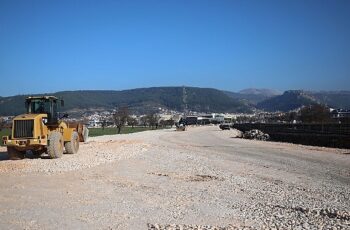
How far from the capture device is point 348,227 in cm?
902

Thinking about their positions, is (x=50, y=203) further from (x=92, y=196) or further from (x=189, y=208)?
(x=189, y=208)

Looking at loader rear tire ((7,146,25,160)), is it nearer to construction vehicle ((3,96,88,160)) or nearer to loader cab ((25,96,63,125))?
construction vehicle ((3,96,88,160))

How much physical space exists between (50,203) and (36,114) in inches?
520

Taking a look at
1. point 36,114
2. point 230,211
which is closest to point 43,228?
point 230,211

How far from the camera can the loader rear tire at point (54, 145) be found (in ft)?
78.6

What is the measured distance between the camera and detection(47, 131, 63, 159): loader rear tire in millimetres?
23953

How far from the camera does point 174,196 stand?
1298 cm

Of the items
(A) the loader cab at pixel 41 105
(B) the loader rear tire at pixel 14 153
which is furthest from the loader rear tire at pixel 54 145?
(B) the loader rear tire at pixel 14 153

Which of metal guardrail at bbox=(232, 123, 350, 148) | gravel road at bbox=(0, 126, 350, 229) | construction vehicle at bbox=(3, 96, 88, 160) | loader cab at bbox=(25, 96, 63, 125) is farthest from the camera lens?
metal guardrail at bbox=(232, 123, 350, 148)

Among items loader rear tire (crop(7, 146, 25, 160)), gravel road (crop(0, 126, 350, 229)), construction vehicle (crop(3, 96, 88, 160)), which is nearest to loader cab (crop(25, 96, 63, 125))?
construction vehicle (crop(3, 96, 88, 160))

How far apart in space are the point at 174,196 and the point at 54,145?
12794 mm

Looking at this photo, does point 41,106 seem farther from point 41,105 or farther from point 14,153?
point 14,153

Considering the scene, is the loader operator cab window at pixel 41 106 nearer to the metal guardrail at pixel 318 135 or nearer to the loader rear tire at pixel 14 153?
the loader rear tire at pixel 14 153

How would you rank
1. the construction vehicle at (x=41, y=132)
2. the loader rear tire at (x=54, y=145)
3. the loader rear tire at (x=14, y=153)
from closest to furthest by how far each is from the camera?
the construction vehicle at (x=41, y=132), the loader rear tire at (x=54, y=145), the loader rear tire at (x=14, y=153)
